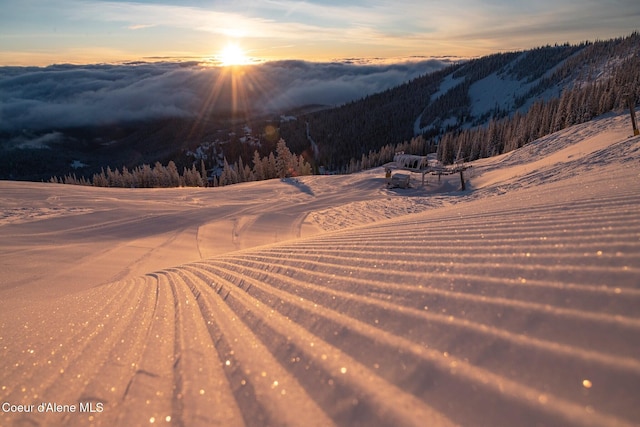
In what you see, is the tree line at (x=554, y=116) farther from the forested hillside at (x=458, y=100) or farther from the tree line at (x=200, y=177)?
the tree line at (x=200, y=177)

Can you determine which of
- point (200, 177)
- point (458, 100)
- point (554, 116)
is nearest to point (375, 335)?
point (200, 177)

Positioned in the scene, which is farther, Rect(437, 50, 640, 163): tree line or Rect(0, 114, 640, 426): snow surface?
Rect(437, 50, 640, 163): tree line

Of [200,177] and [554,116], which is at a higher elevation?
[554,116]

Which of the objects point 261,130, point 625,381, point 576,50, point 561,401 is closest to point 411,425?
point 561,401

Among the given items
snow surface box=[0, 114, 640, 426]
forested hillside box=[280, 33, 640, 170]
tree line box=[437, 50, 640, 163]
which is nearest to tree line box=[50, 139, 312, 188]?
tree line box=[437, 50, 640, 163]

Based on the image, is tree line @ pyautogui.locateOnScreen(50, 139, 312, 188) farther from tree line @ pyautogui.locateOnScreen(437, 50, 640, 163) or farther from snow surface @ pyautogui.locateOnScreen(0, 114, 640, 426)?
snow surface @ pyautogui.locateOnScreen(0, 114, 640, 426)

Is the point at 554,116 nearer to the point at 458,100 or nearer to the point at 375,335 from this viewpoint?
the point at 375,335

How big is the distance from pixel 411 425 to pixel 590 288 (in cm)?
139

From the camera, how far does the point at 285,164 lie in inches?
1768

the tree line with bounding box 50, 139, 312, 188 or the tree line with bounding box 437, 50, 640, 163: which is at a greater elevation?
the tree line with bounding box 437, 50, 640, 163

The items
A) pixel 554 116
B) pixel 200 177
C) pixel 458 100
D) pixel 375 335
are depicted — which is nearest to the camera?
pixel 375 335

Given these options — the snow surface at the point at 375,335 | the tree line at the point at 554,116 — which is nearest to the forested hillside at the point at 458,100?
the tree line at the point at 554,116

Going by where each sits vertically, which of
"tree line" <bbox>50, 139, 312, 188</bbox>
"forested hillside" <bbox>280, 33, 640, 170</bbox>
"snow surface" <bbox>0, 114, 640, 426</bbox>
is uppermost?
"forested hillside" <bbox>280, 33, 640, 170</bbox>

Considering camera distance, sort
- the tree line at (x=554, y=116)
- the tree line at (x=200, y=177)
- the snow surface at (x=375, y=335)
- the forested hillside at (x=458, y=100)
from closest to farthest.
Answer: the snow surface at (x=375, y=335)
the tree line at (x=554, y=116)
the tree line at (x=200, y=177)
the forested hillside at (x=458, y=100)
